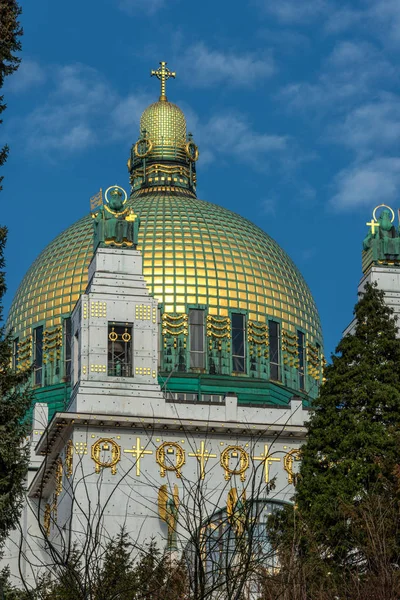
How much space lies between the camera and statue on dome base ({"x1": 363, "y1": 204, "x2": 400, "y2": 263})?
5969 centimetres

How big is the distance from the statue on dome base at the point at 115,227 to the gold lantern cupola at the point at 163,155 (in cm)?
1413

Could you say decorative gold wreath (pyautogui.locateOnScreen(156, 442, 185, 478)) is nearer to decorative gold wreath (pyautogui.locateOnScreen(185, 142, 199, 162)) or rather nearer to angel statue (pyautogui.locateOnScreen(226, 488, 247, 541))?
angel statue (pyautogui.locateOnScreen(226, 488, 247, 541))

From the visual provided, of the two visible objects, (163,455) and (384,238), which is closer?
(163,455)

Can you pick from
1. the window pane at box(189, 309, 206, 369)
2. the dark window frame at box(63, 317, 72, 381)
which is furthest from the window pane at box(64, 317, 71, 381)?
the window pane at box(189, 309, 206, 369)

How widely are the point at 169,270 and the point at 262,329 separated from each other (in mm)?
4448

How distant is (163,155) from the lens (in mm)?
74562

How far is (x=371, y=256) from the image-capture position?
59750 millimetres

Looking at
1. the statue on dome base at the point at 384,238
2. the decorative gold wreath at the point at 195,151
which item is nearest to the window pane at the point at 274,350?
the statue on dome base at the point at 384,238

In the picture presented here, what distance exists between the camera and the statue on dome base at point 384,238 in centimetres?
Answer: 5969

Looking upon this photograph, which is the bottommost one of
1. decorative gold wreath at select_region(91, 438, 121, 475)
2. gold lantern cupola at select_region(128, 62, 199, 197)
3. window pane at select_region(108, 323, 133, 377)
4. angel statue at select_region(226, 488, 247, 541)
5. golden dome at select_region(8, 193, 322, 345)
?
angel statue at select_region(226, 488, 247, 541)

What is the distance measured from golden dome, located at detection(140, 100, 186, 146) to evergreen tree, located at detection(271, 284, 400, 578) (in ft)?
91.7

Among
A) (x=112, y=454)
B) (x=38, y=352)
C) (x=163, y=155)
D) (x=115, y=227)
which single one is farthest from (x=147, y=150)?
(x=112, y=454)

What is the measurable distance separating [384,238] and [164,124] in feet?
60.1

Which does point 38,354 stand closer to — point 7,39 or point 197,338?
point 197,338
